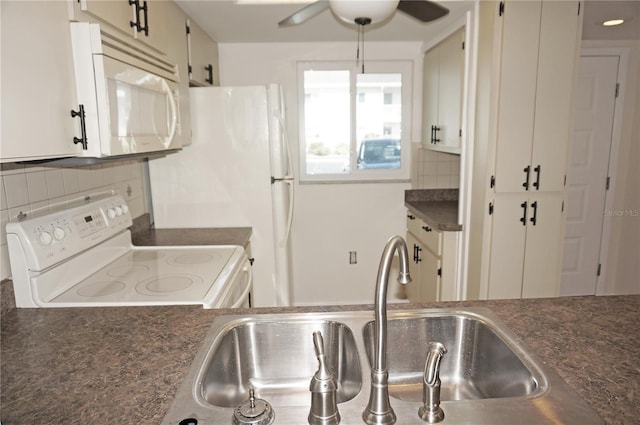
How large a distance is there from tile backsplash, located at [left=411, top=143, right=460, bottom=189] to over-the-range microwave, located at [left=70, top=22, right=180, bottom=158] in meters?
2.21

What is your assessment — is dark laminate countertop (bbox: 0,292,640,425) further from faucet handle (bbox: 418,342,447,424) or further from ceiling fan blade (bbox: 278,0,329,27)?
ceiling fan blade (bbox: 278,0,329,27)

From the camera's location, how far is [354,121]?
140 inches

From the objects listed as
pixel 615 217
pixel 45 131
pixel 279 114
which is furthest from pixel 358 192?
pixel 45 131

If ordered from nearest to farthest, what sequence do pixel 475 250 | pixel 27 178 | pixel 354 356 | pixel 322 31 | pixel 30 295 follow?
1. pixel 354 356
2. pixel 30 295
3. pixel 27 178
4. pixel 475 250
5. pixel 322 31

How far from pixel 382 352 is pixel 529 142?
1983 mm

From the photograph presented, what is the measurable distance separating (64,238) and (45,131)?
22.1 inches

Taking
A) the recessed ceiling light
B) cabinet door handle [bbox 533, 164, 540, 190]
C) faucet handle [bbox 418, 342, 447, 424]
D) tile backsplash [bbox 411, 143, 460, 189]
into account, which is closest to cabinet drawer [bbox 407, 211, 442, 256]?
tile backsplash [bbox 411, 143, 460, 189]

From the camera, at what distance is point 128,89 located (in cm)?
163

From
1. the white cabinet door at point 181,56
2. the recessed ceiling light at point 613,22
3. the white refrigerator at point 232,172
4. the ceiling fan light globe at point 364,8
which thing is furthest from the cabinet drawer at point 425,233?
the recessed ceiling light at point 613,22

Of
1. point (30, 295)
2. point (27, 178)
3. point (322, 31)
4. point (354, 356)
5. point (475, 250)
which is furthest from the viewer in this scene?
point (322, 31)

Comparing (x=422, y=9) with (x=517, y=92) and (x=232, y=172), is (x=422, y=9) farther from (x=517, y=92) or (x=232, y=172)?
(x=232, y=172)

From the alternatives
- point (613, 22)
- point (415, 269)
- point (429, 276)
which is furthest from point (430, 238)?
point (613, 22)

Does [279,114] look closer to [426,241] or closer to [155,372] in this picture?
[426,241]

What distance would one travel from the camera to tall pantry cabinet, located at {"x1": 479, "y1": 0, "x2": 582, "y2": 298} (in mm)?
2279
